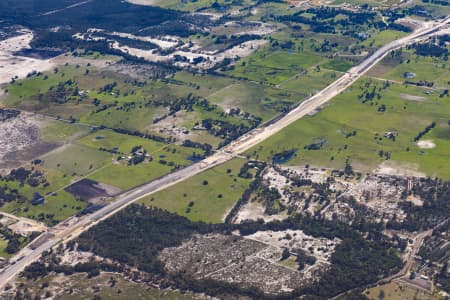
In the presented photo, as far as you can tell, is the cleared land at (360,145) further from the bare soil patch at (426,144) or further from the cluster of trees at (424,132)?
the bare soil patch at (426,144)

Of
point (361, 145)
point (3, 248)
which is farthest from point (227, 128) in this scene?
point (3, 248)

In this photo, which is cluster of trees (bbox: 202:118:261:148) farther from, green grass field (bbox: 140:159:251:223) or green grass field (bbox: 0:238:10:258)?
green grass field (bbox: 0:238:10:258)

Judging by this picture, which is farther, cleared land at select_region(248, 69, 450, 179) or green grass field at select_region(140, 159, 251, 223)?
cleared land at select_region(248, 69, 450, 179)

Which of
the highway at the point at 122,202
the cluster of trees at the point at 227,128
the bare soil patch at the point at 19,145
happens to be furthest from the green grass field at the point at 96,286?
the cluster of trees at the point at 227,128

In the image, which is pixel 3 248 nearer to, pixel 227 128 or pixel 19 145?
pixel 19 145

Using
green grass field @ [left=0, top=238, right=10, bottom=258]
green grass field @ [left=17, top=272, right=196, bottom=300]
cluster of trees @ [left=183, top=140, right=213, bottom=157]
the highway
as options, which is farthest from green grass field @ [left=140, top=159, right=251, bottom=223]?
green grass field @ [left=0, top=238, right=10, bottom=258]

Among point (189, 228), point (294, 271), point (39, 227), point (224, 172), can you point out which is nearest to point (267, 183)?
point (224, 172)

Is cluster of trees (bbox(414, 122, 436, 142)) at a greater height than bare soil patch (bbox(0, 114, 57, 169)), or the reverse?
cluster of trees (bbox(414, 122, 436, 142))

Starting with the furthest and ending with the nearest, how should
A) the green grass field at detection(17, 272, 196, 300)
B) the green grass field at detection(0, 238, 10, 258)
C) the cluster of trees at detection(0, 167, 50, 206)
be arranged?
the cluster of trees at detection(0, 167, 50, 206)
the green grass field at detection(0, 238, 10, 258)
the green grass field at detection(17, 272, 196, 300)

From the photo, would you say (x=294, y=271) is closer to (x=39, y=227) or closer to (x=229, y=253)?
(x=229, y=253)

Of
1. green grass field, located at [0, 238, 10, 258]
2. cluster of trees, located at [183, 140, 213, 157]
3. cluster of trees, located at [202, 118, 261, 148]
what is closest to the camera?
green grass field, located at [0, 238, 10, 258]
